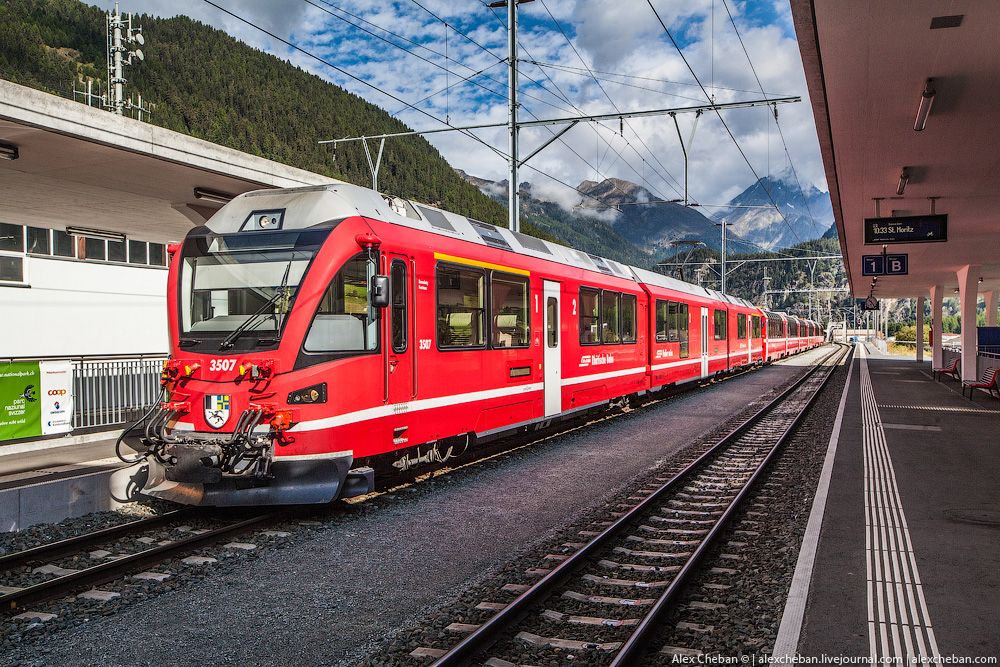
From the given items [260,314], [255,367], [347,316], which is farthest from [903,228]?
[255,367]

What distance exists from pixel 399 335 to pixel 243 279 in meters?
1.64

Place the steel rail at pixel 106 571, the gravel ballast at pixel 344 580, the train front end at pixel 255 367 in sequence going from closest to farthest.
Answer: the gravel ballast at pixel 344 580 → the steel rail at pixel 106 571 → the train front end at pixel 255 367

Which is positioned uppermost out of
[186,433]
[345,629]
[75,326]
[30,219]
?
[30,219]

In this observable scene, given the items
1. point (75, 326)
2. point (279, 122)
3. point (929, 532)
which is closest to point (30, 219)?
point (75, 326)

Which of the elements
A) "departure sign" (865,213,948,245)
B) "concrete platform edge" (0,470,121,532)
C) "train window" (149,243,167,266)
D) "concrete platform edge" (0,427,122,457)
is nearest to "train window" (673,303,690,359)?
A: "departure sign" (865,213,948,245)

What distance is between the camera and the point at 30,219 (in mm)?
13633

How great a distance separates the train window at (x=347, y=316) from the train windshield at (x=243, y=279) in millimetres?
244

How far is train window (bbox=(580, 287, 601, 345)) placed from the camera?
512 inches

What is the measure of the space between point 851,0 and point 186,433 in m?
6.71

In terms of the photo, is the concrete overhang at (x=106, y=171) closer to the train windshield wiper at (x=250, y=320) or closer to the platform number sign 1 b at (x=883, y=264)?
the train windshield wiper at (x=250, y=320)

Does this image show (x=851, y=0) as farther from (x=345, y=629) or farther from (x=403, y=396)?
(x=345, y=629)

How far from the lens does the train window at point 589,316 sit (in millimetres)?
13000

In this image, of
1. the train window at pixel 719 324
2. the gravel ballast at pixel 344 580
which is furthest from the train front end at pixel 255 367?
the train window at pixel 719 324

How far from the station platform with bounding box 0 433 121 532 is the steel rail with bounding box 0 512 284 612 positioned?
5.55ft
